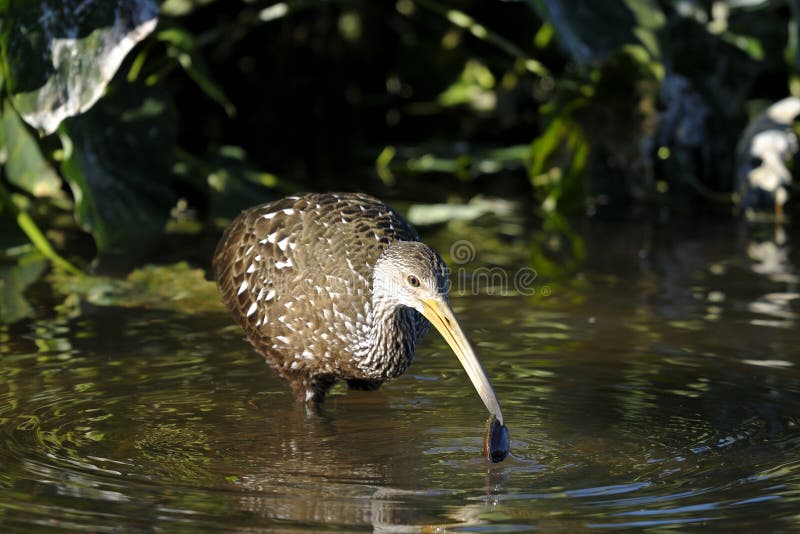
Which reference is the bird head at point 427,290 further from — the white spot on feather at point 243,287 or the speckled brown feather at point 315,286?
the white spot on feather at point 243,287

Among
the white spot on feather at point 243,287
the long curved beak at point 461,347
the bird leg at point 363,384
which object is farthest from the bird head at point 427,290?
the white spot on feather at point 243,287

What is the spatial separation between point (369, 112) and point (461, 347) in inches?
354

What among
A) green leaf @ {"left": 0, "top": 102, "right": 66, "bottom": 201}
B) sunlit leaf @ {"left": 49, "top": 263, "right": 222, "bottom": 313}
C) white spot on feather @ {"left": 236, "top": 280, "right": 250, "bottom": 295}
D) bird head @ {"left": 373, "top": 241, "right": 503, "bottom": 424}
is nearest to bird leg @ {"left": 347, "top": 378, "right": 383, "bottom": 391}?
bird head @ {"left": 373, "top": 241, "right": 503, "bottom": 424}

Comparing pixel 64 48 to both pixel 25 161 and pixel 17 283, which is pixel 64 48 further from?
pixel 17 283

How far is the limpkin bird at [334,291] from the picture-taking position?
188 inches

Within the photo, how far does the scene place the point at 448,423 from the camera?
16.1 feet

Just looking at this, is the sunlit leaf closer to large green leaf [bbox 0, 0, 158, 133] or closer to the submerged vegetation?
the submerged vegetation

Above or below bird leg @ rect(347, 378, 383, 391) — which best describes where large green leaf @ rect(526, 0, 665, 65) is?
above

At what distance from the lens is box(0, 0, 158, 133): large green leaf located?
19.7ft

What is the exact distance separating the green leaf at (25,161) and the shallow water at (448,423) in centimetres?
99

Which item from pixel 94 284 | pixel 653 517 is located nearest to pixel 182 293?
pixel 94 284

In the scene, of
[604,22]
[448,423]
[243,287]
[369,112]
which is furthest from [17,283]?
[369,112]

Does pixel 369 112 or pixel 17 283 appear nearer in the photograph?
pixel 17 283

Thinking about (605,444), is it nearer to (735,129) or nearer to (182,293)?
(182,293)
